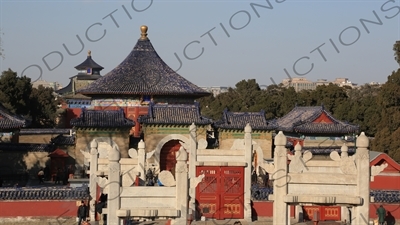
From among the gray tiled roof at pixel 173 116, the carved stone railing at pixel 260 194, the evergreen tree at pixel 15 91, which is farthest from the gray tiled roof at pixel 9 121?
the evergreen tree at pixel 15 91

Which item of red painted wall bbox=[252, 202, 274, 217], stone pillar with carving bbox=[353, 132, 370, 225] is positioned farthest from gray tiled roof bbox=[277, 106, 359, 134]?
stone pillar with carving bbox=[353, 132, 370, 225]

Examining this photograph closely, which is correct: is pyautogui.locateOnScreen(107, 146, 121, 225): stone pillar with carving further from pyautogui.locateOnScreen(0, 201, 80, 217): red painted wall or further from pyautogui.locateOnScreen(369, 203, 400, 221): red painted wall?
pyautogui.locateOnScreen(369, 203, 400, 221): red painted wall

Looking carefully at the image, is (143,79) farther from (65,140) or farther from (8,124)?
(8,124)

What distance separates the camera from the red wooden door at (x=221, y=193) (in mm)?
20625

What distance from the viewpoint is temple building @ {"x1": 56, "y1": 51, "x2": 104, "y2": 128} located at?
58.8 m

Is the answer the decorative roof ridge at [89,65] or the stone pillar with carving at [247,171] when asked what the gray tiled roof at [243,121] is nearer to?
the stone pillar with carving at [247,171]

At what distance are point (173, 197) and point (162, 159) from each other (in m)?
17.8

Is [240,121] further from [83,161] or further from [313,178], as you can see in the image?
[313,178]

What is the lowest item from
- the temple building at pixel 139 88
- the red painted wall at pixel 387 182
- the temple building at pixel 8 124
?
the red painted wall at pixel 387 182

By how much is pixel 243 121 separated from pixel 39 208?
13230 millimetres

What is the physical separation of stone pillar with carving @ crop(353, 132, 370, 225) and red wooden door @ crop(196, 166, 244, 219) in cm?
702

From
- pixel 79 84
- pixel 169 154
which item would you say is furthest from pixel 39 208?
pixel 79 84

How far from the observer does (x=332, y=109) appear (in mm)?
58656

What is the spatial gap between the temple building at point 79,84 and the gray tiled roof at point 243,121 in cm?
2811
